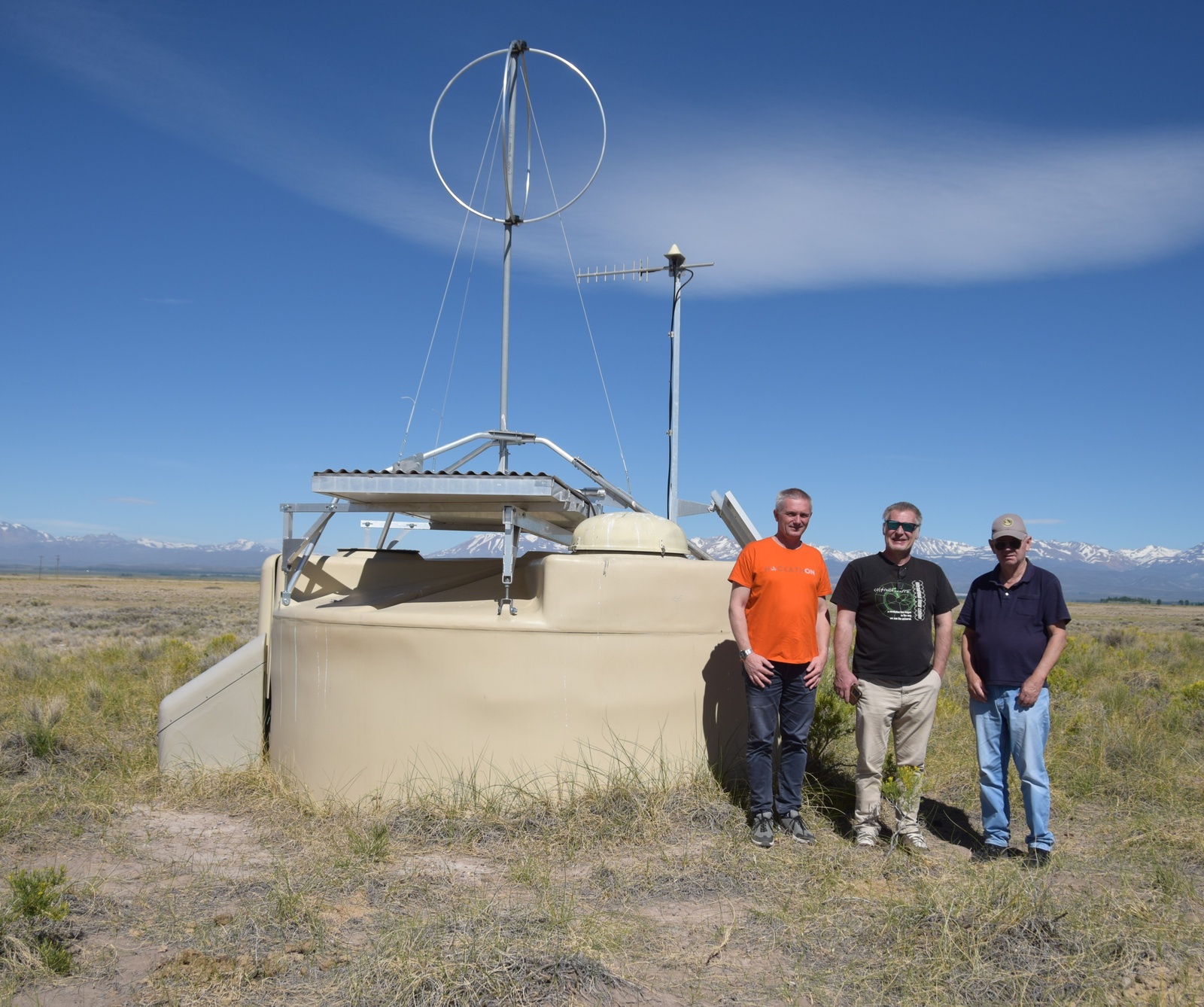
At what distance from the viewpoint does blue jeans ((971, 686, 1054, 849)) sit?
523cm

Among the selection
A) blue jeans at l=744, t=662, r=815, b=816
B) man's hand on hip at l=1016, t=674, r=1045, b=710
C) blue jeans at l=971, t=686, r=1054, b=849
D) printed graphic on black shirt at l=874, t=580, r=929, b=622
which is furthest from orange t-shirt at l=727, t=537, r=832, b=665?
man's hand on hip at l=1016, t=674, r=1045, b=710

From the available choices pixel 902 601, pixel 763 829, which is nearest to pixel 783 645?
pixel 902 601

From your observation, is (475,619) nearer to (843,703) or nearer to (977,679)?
(977,679)

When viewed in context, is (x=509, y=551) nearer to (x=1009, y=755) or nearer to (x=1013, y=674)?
(x=1013, y=674)

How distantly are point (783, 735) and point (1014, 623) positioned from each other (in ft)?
4.94

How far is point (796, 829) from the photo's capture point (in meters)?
5.64

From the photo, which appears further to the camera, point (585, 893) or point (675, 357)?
point (675, 357)

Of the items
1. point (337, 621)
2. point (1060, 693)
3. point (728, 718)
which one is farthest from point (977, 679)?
point (1060, 693)

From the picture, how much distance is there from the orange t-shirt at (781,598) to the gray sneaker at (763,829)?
931 millimetres

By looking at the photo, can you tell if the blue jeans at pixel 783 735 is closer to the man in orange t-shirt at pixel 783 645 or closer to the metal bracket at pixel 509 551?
the man in orange t-shirt at pixel 783 645

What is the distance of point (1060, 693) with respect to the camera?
10.7m

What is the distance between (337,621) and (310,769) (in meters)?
1.12

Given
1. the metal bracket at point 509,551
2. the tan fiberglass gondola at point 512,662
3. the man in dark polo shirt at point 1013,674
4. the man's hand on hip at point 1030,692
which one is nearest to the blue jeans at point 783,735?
the tan fiberglass gondola at point 512,662

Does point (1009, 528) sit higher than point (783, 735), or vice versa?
point (1009, 528)
